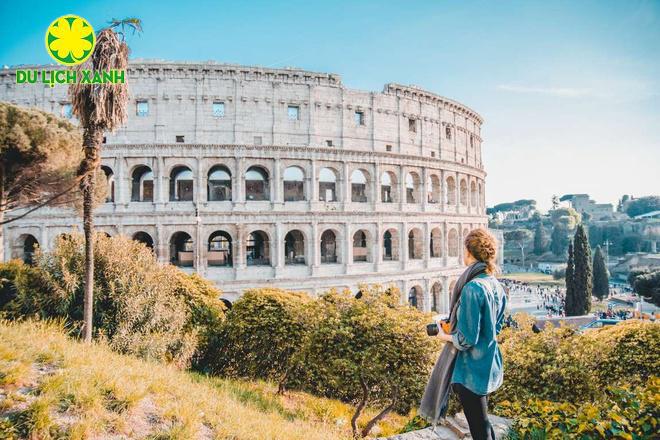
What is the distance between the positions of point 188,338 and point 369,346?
5117 millimetres

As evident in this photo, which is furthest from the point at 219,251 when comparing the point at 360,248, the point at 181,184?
the point at 360,248

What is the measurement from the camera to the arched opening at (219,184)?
20.9 meters

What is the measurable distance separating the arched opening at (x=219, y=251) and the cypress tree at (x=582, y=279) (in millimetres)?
29439

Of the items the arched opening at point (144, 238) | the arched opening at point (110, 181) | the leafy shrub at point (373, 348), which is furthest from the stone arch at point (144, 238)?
the leafy shrub at point (373, 348)

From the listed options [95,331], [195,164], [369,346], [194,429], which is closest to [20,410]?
[194,429]

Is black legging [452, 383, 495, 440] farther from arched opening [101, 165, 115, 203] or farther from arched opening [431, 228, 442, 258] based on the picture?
arched opening [431, 228, 442, 258]

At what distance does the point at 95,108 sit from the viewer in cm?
833

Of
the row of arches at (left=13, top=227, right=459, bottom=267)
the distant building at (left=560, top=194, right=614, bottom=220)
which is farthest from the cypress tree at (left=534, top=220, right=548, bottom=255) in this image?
the row of arches at (left=13, top=227, right=459, bottom=267)

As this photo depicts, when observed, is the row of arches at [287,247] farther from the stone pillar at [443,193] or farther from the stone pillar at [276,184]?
the stone pillar at [276,184]

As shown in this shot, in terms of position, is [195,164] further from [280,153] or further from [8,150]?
[8,150]

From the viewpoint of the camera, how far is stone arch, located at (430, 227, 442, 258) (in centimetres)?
2473

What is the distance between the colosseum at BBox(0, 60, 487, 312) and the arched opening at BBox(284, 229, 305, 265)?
0.08 meters

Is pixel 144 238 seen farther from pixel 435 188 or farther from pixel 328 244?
pixel 435 188

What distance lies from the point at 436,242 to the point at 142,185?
1907 cm
